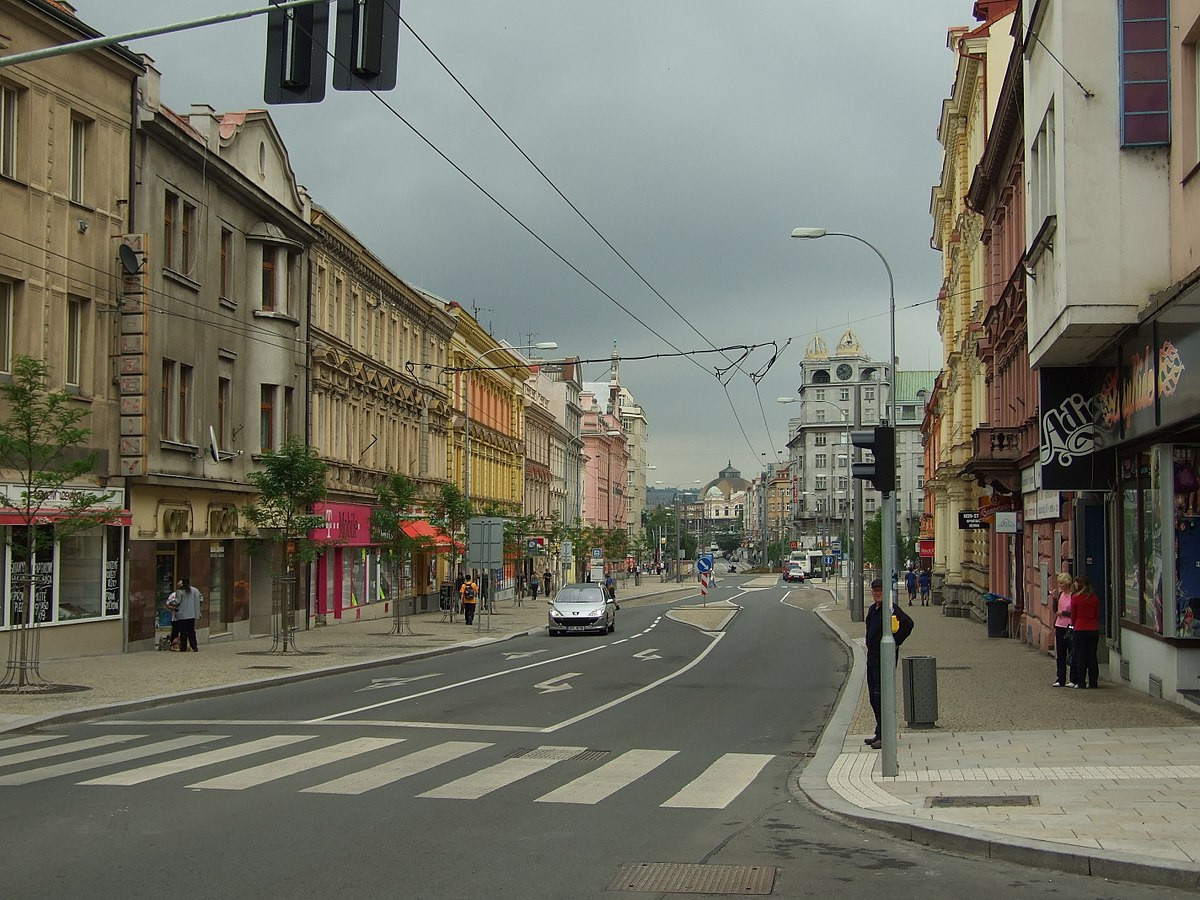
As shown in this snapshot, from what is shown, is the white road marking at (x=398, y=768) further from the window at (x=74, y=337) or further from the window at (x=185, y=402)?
the window at (x=185, y=402)

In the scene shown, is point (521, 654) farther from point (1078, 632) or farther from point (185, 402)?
point (1078, 632)

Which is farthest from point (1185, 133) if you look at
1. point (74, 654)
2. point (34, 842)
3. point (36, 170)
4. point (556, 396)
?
point (556, 396)

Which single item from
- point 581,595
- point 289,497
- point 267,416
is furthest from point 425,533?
point 289,497

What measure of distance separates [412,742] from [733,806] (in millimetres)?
4983

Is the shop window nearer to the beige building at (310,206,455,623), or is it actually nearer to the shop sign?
the beige building at (310,206,455,623)

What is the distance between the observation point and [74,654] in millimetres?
26656

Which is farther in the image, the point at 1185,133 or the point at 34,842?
the point at 1185,133

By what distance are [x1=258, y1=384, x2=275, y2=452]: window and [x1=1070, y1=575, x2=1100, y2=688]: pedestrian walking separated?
915 inches

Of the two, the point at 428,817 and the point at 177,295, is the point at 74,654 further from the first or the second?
the point at 428,817

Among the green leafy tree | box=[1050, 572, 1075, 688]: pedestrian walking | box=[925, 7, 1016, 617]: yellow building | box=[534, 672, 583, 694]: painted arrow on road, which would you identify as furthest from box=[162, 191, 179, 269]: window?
box=[925, 7, 1016, 617]: yellow building

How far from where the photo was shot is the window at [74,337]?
2652 centimetres

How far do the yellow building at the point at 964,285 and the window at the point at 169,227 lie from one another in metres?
21.2

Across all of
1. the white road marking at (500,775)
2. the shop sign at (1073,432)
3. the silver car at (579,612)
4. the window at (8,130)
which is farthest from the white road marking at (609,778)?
the silver car at (579,612)

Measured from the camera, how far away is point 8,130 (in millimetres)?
24656
